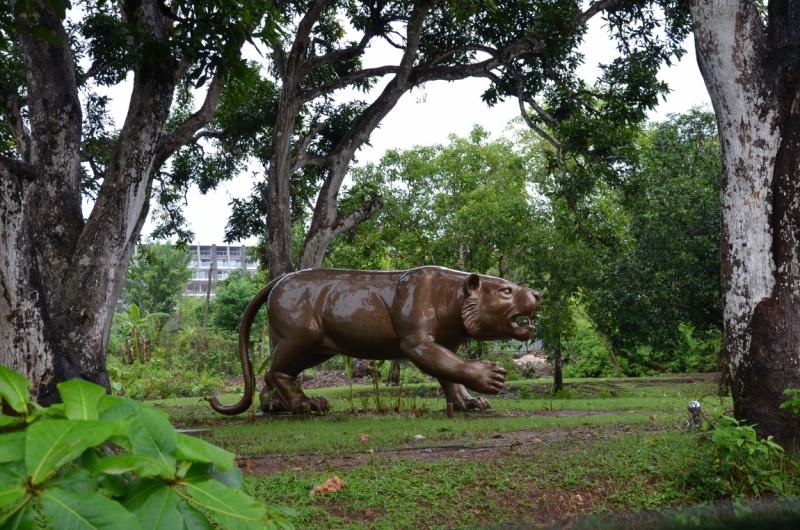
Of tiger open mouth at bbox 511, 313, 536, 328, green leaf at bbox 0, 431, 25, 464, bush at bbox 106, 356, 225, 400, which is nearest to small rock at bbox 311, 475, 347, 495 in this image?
tiger open mouth at bbox 511, 313, 536, 328

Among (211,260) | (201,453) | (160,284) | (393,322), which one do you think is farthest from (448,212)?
(211,260)

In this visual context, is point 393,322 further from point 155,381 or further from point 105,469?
point 155,381

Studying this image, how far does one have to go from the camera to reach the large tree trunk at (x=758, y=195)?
5.21m

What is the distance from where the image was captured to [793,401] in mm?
4918

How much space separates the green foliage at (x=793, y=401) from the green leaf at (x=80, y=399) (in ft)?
16.4

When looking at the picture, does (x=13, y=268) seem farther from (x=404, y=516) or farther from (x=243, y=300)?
(x=243, y=300)

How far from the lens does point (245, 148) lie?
50.4ft

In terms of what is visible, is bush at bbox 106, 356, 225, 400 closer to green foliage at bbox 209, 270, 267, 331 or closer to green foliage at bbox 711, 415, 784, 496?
green foliage at bbox 711, 415, 784, 496

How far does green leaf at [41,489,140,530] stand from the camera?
2.51 ft

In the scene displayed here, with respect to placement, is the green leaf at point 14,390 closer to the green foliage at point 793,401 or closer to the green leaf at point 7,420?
the green leaf at point 7,420

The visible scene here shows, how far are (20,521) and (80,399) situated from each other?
148 mm

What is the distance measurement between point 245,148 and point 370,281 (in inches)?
305

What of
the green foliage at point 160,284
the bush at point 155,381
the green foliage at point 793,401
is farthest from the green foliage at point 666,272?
the green foliage at point 160,284

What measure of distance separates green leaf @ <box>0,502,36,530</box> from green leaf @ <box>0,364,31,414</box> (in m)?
0.15
